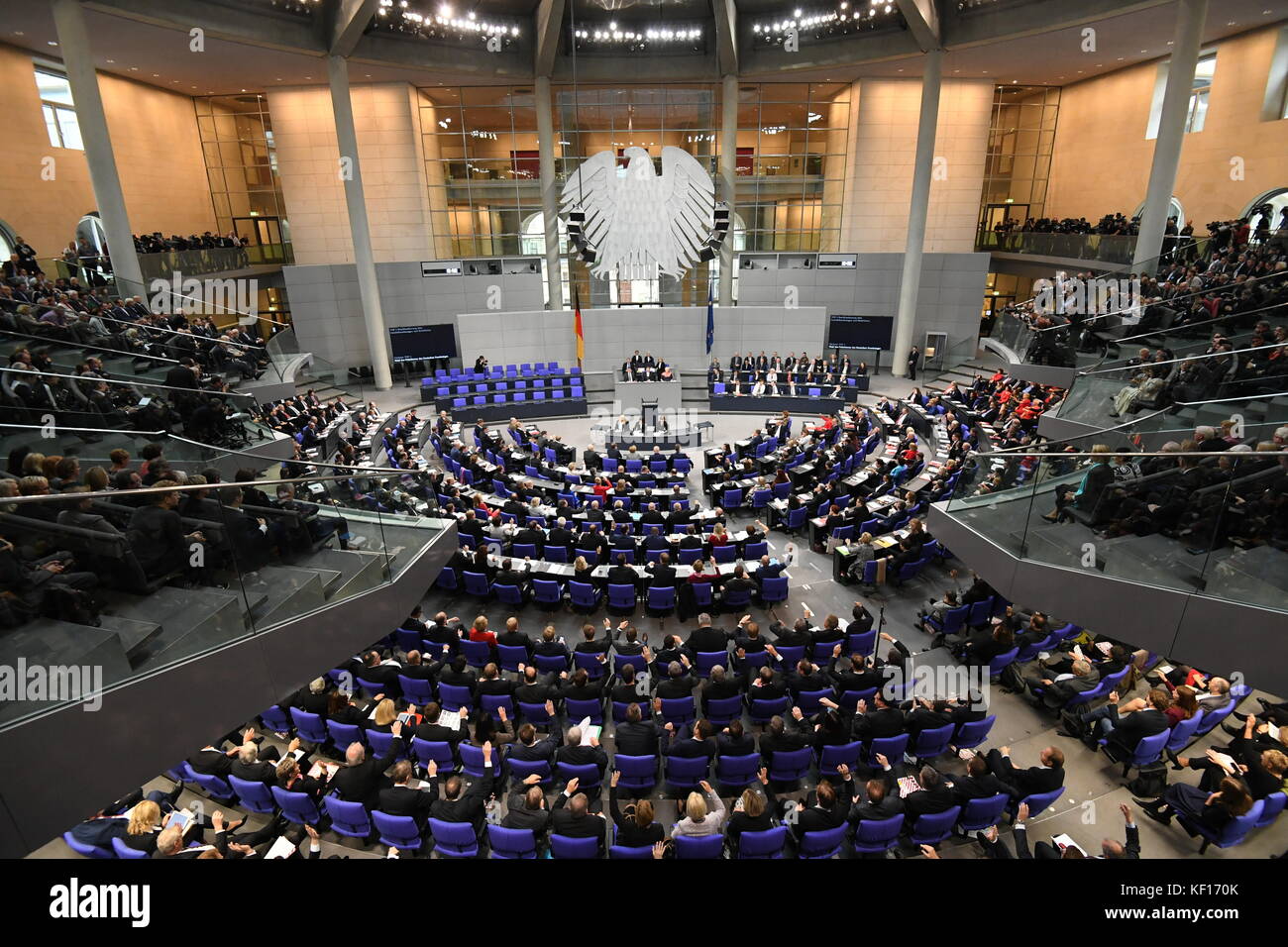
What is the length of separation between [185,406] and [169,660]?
28.9 ft

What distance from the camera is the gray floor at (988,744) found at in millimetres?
6363

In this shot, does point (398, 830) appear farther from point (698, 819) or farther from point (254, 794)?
point (698, 819)

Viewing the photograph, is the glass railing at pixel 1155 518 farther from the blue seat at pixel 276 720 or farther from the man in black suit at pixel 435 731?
the blue seat at pixel 276 720

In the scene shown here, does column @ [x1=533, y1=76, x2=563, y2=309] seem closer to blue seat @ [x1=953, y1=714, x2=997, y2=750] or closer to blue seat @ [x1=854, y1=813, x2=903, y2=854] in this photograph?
blue seat @ [x1=953, y1=714, x2=997, y2=750]

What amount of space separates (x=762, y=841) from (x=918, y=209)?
79.6 feet

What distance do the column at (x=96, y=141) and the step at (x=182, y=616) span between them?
55.2 ft

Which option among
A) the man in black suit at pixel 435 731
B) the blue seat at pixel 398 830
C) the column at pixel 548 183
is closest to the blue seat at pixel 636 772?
the man in black suit at pixel 435 731

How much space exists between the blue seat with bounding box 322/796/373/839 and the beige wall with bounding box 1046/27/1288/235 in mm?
26891

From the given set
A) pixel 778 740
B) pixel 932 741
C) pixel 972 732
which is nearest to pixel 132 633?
pixel 778 740

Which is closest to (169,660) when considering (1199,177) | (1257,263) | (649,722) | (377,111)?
(649,722)

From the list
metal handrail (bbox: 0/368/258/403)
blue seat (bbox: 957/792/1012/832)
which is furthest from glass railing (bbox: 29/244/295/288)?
blue seat (bbox: 957/792/1012/832)

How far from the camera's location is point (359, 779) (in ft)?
20.2
